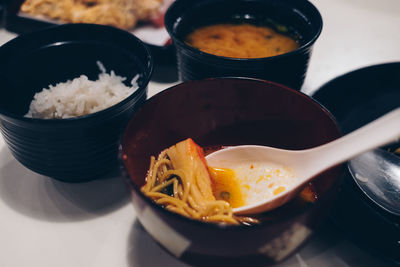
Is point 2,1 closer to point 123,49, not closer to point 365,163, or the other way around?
point 123,49

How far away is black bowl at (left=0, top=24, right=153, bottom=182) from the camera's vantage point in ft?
2.87

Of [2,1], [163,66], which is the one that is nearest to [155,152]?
[163,66]

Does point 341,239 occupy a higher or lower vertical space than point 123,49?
lower

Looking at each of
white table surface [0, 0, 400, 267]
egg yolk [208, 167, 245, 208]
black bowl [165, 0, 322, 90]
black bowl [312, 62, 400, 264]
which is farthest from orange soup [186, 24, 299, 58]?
white table surface [0, 0, 400, 267]

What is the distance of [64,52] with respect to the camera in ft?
3.88

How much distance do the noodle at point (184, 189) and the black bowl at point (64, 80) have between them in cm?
14

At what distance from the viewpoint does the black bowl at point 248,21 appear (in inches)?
39.2

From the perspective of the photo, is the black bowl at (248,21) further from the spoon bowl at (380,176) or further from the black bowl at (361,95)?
the spoon bowl at (380,176)

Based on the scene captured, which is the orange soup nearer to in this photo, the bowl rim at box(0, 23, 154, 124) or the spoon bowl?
the bowl rim at box(0, 23, 154, 124)

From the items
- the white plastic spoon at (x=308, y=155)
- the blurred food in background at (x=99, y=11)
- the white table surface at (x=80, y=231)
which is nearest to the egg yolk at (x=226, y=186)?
the white plastic spoon at (x=308, y=155)

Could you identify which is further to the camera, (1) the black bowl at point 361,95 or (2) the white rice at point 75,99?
(1) the black bowl at point 361,95

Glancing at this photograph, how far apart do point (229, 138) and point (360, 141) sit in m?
0.38

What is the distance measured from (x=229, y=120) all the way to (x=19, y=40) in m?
0.66

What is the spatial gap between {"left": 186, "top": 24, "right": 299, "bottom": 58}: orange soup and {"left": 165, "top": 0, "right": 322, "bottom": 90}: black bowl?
0.03 m
